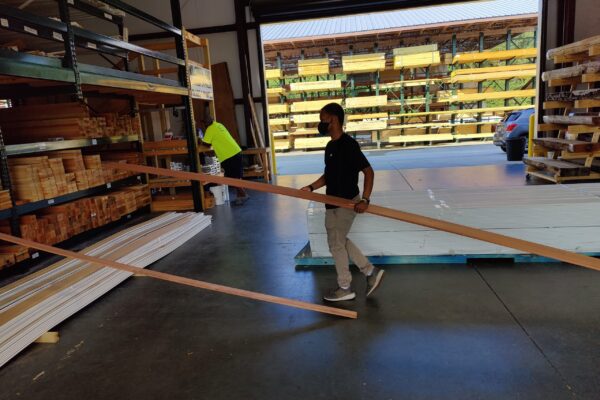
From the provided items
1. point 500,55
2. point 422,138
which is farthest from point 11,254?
point 500,55

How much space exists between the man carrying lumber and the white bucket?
18.6ft

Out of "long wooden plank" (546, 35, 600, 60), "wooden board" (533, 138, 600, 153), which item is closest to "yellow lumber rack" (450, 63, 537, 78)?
"long wooden plank" (546, 35, 600, 60)

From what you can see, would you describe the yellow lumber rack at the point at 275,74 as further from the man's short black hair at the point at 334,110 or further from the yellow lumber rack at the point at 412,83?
the man's short black hair at the point at 334,110

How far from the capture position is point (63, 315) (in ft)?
13.6

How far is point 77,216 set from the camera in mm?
6742

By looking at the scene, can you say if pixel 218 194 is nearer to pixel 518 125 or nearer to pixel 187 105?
pixel 187 105

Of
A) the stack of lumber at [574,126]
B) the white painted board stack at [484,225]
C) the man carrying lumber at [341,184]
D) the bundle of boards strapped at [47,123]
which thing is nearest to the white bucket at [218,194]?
the bundle of boards strapped at [47,123]

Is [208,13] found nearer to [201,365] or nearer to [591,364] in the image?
[201,365]

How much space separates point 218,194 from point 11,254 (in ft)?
15.6

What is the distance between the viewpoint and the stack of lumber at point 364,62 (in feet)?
63.2

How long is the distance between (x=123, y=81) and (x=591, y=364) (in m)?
6.40

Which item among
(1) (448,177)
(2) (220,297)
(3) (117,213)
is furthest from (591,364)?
(1) (448,177)

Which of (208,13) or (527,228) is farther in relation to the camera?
(208,13)

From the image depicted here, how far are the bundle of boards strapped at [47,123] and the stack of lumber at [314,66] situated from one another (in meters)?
13.9
